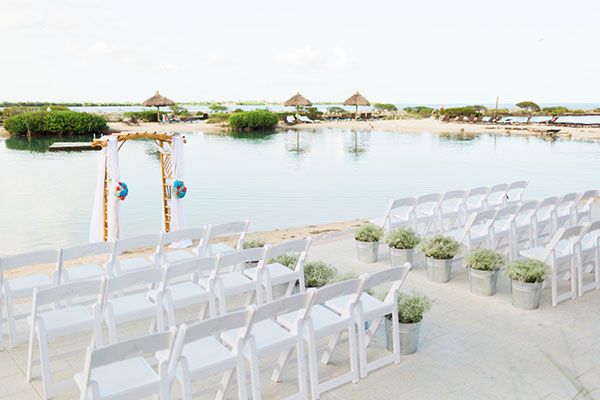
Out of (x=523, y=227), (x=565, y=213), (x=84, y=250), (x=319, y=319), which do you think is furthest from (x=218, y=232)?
(x=565, y=213)

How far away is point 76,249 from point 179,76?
79795 millimetres

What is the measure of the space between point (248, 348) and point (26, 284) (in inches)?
103

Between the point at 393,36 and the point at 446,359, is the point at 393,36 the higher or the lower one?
the higher one

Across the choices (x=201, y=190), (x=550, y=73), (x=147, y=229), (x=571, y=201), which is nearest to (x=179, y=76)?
(x=550, y=73)

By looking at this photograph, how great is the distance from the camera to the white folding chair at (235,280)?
444 cm

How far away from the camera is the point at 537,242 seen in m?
7.19

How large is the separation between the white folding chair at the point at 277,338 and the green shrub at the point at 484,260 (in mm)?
2650

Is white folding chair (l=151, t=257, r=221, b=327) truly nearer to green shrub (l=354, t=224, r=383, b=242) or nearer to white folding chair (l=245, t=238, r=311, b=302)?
white folding chair (l=245, t=238, r=311, b=302)

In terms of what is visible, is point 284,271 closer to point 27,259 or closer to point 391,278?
point 391,278

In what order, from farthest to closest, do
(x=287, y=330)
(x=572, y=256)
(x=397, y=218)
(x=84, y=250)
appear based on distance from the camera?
(x=397, y=218)
(x=572, y=256)
(x=84, y=250)
(x=287, y=330)

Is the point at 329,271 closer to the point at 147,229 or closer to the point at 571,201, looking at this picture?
the point at 571,201

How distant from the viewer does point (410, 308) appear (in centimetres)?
428

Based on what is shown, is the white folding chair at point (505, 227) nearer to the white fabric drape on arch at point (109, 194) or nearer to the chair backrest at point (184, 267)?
the chair backrest at point (184, 267)

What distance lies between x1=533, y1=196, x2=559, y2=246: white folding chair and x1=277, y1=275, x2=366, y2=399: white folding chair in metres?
3.90
